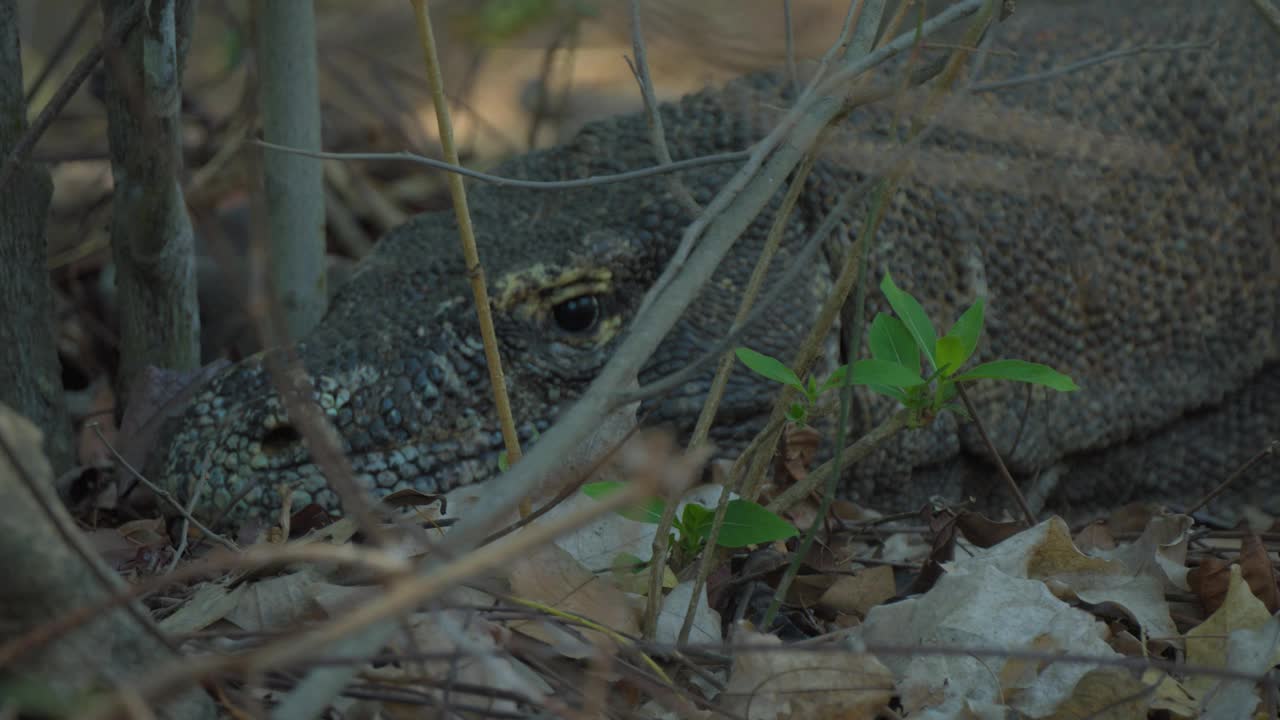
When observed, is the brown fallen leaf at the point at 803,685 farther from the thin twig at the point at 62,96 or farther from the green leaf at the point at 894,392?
the thin twig at the point at 62,96

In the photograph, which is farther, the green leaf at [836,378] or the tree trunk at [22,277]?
the tree trunk at [22,277]

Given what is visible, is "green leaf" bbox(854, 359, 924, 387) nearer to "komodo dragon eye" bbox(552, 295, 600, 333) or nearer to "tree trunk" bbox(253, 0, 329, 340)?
"komodo dragon eye" bbox(552, 295, 600, 333)

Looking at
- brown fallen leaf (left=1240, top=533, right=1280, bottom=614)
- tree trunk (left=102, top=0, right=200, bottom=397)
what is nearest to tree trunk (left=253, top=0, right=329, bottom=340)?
tree trunk (left=102, top=0, right=200, bottom=397)

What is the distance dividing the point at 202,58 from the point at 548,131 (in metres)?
4.09

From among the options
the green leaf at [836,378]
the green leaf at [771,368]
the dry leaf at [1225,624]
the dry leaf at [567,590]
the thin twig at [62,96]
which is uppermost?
the thin twig at [62,96]

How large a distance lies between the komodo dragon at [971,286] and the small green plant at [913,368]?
65cm

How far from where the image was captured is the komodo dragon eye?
2.88m

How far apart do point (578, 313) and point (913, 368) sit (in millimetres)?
1123

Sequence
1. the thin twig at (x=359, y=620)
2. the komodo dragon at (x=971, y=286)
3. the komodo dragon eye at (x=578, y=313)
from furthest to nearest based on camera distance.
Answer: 1. the komodo dragon eye at (x=578, y=313)
2. the komodo dragon at (x=971, y=286)
3. the thin twig at (x=359, y=620)

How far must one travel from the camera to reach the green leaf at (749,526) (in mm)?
1835

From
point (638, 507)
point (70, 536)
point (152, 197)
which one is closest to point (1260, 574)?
point (638, 507)

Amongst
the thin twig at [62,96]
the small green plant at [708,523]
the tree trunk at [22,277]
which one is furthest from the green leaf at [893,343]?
the tree trunk at [22,277]

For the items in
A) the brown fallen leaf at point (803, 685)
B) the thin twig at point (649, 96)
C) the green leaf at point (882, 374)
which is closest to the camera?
the brown fallen leaf at point (803, 685)

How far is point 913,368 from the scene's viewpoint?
1.93 meters
